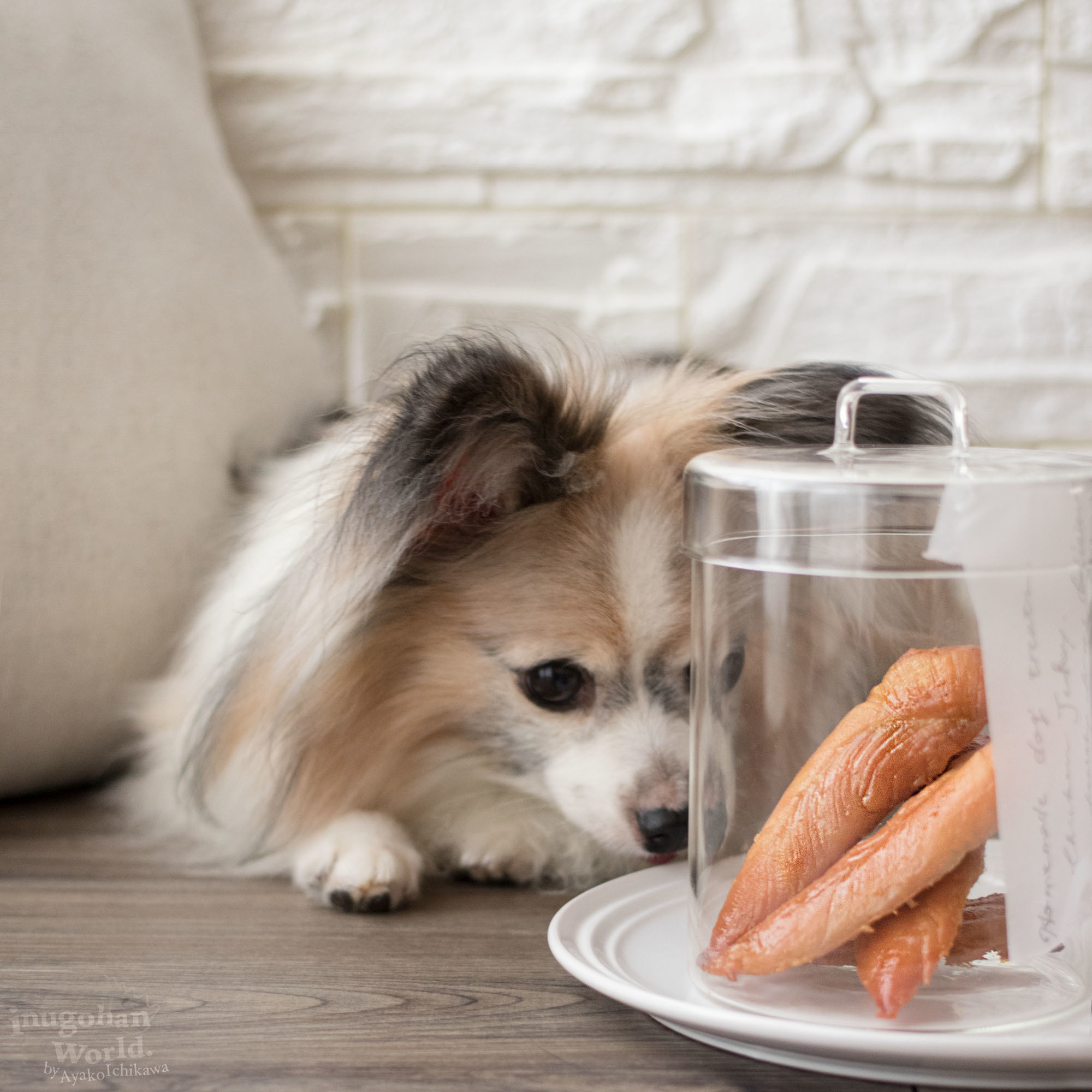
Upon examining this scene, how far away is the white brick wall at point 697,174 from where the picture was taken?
6.66 ft

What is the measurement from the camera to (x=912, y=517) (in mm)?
783

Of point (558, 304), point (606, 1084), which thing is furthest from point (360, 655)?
point (558, 304)

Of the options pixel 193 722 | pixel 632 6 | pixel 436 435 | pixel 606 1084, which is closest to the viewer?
pixel 606 1084

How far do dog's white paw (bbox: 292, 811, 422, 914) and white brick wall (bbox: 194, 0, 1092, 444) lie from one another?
1028mm

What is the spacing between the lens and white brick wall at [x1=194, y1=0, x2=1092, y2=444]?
2029 mm

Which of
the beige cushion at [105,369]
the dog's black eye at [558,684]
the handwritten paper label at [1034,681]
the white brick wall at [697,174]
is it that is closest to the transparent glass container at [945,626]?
A: the handwritten paper label at [1034,681]

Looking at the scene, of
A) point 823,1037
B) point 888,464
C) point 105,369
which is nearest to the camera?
point 823,1037

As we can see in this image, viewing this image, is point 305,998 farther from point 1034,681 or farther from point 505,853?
point 1034,681

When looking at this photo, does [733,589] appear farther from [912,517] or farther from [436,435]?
[436,435]

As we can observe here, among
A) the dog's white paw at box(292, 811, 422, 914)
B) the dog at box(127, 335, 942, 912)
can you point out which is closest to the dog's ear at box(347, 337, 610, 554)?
the dog at box(127, 335, 942, 912)

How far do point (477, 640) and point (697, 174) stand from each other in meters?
1.20

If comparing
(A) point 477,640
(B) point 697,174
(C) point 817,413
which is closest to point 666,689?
(A) point 477,640

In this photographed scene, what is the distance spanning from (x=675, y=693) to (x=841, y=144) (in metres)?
1.31

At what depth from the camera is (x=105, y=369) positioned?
4.65 ft
